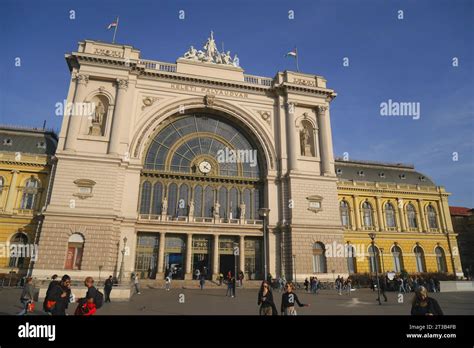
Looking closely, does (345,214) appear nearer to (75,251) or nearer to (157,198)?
(157,198)

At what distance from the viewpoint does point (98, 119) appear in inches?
1425

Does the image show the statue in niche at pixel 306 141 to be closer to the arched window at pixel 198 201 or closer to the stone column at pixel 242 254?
the stone column at pixel 242 254

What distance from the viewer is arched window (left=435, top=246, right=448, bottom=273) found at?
1965 inches

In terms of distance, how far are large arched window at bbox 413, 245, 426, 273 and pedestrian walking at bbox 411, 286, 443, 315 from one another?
163 ft

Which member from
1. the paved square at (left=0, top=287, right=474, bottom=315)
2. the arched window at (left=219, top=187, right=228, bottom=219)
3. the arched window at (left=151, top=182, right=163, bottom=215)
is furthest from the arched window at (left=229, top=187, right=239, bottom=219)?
the paved square at (left=0, top=287, right=474, bottom=315)

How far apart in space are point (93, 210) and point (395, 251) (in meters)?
44.6

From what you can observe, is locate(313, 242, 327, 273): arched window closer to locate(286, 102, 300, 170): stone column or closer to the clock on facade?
locate(286, 102, 300, 170): stone column

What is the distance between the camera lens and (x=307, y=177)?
128 ft

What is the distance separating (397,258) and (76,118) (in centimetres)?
5000

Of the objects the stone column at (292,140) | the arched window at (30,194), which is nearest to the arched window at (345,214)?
the stone column at (292,140)

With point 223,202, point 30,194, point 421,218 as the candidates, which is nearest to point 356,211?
point 421,218

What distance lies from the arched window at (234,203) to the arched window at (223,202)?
30.3 inches
